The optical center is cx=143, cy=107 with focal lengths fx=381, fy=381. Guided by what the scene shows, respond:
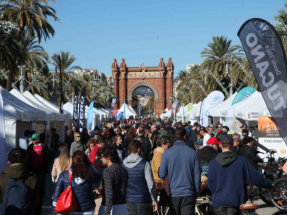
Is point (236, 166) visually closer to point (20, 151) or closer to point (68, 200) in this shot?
point (68, 200)

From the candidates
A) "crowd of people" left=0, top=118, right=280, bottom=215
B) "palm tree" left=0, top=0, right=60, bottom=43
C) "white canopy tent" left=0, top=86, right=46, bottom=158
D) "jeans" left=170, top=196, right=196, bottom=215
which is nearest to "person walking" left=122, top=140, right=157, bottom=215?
"crowd of people" left=0, top=118, right=280, bottom=215

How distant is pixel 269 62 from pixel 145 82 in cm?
8287

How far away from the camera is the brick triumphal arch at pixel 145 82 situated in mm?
87688

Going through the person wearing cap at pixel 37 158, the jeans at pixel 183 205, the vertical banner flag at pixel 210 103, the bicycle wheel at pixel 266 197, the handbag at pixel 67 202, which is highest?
the vertical banner flag at pixel 210 103

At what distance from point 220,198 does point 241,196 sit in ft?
0.84

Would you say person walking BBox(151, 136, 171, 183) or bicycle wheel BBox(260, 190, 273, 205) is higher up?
person walking BBox(151, 136, 171, 183)

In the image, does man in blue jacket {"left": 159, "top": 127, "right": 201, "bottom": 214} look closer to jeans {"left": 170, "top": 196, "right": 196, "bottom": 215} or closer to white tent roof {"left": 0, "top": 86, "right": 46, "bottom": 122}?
jeans {"left": 170, "top": 196, "right": 196, "bottom": 215}

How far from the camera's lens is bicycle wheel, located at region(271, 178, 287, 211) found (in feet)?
24.5

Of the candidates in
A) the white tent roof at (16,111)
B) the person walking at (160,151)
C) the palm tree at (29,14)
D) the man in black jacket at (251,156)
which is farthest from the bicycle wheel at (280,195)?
the palm tree at (29,14)

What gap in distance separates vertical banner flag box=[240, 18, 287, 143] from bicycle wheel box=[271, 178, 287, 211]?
2.89 metres

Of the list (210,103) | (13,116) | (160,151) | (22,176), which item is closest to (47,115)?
(13,116)

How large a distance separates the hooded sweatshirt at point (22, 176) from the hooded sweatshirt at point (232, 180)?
2160mm

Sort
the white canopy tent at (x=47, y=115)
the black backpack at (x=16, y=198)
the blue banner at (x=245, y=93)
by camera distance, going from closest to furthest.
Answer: the black backpack at (x=16, y=198) → the white canopy tent at (x=47, y=115) → the blue banner at (x=245, y=93)

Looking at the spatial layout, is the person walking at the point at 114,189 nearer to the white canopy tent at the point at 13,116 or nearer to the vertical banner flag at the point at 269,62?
the vertical banner flag at the point at 269,62
